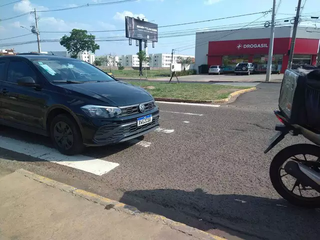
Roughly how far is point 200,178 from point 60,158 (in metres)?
2.35

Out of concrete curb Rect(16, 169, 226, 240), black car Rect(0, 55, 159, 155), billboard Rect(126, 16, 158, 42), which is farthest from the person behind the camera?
billboard Rect(126, 16, 158, 42)

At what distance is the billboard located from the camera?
43.7 metres

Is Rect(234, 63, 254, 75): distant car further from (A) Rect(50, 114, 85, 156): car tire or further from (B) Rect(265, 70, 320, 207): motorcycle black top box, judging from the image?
(A) Rect(50, 114, 85, 156): car tire

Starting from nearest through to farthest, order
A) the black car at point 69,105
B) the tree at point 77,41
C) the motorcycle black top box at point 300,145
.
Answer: the motorcycle black top box at point 300,145
the black car at point 69,105
the tree at point 77,41

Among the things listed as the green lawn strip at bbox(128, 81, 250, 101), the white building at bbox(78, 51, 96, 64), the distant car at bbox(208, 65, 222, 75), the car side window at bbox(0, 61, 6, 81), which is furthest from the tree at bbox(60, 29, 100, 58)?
the car side window at bbox(0, 61, 6, 81)

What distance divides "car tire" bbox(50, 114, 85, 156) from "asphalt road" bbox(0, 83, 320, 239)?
1.04 ft

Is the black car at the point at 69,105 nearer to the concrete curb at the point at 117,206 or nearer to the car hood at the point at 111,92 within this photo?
the car hood at the point at 111,92

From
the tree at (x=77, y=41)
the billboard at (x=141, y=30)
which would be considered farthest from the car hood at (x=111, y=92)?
the tree at (x=77, y=41)

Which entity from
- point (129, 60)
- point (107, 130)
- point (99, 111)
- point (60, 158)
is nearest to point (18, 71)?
point (60, 158)

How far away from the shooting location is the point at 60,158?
4.04 meters

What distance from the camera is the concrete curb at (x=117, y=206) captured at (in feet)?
7.17

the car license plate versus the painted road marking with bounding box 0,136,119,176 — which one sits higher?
the car license plate

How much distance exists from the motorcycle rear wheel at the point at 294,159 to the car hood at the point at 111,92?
2.40 metres

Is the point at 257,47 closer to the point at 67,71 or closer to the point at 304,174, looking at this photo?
the point at 67,71
